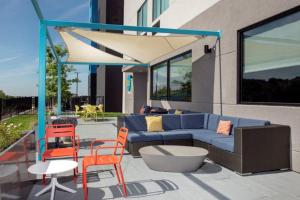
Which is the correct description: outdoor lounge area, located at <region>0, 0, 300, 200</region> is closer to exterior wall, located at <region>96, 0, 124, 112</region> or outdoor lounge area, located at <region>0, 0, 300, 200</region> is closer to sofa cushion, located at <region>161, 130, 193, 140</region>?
sofa cushion, located at <region>161, 130, 193, 140</region>

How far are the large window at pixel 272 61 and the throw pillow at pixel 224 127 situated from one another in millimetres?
712

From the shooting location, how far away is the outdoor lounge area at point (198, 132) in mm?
4090

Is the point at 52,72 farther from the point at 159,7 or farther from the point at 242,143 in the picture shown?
the point at 242,143

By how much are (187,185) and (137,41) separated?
5.47m

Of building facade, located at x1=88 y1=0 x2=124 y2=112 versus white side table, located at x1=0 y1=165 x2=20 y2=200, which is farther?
building facade, located at x1=88 y1=0 x2=124 y2=112

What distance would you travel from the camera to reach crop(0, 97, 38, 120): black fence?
13750 millimetres

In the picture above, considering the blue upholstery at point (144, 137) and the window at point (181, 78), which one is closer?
the blue upholstery at point (144, 137)

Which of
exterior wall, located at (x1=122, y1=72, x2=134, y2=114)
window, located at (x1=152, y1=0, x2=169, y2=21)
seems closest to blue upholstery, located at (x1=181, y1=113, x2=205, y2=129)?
window, located at (x1=152, y1=0, x2=169, y2=21)

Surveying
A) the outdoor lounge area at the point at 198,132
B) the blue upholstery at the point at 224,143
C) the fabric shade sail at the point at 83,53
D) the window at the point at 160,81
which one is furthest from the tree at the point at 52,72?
the blue upholstery at the point at 224,143

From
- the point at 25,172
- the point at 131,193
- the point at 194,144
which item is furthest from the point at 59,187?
the point at 194,144

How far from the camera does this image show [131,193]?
13.5ft

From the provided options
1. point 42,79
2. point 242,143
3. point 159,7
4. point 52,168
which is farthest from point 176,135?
point 159,7

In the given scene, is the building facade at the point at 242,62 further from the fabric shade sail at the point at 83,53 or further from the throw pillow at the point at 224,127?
the fabric shade sail at the point at 83,53

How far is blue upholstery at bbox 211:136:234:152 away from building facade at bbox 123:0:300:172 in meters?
0.92
